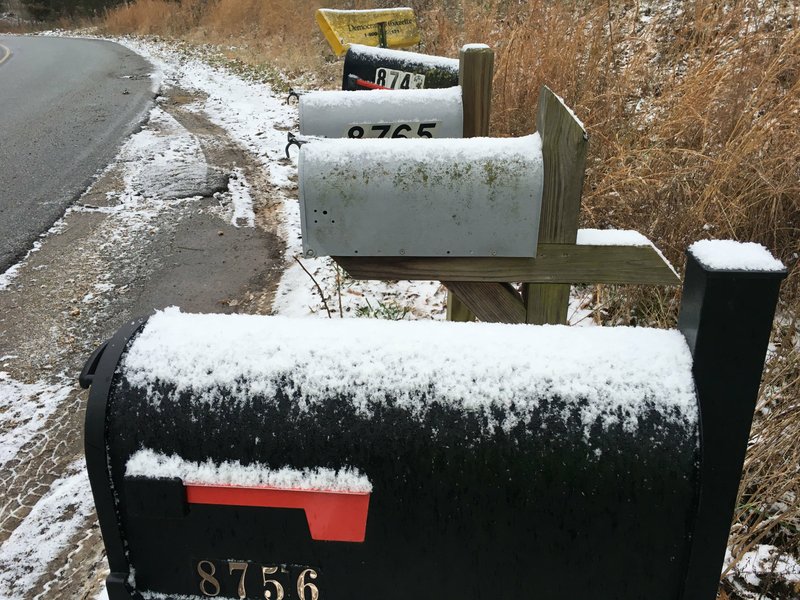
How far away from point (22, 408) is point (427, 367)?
2930 mm

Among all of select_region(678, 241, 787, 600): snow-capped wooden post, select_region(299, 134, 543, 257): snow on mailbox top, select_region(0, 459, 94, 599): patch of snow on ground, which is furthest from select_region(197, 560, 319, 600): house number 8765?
select_region(0, 459, 94, 599): patch of snow on ground

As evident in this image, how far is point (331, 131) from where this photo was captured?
8.13 ft

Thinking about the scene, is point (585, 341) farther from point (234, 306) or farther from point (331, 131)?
point (234, 306)

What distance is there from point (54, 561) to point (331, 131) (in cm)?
193

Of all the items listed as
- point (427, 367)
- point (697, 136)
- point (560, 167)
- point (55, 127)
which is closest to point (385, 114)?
point (560, 167)

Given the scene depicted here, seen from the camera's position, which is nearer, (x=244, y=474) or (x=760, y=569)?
(x=244, y=474)

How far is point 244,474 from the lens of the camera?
0.93 m

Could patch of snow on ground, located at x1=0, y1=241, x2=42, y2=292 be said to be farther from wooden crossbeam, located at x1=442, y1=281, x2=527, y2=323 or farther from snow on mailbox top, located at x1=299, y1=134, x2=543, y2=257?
wooden crossbeam, located at x1=442, y1=281, x2=527, y2=323

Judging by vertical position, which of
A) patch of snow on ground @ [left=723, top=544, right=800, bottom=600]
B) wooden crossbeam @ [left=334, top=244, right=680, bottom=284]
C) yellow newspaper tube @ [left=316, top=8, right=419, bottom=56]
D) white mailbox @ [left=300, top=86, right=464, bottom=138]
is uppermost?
yellow newspaper tube @ [left=316, top=8, right=419, bottom=56]

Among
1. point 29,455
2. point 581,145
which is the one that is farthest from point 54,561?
point 581,145

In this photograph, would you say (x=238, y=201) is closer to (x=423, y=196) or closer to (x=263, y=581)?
(x=423, y=196)

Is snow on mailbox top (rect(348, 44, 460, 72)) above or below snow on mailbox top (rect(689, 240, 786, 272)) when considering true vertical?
above

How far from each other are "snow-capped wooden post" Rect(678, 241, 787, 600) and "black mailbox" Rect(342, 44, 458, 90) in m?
2.47

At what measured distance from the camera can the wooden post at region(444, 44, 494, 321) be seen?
2436 mm
